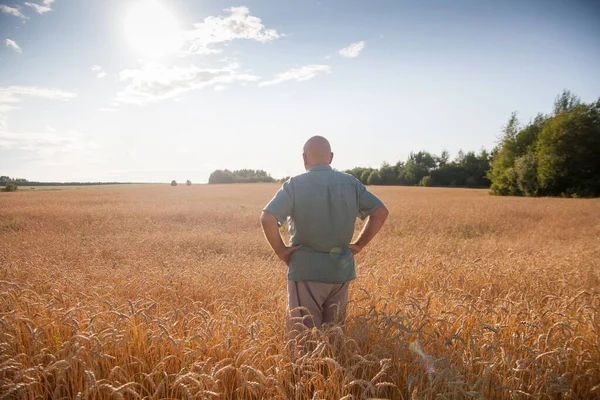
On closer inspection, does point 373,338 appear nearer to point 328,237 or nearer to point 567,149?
point 328,237

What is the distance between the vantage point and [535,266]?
681cm

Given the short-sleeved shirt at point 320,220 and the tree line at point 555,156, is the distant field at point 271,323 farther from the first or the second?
the tree line at point 555,156

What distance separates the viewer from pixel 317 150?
338 centimetres

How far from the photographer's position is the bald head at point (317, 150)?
3.38m

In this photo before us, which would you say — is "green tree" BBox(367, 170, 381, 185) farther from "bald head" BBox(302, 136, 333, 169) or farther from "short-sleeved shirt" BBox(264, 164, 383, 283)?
"short-sleeved shirt" BBox(264, 164, 383, 283)

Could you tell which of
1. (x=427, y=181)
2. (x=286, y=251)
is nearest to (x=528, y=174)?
(x=427, y=181)

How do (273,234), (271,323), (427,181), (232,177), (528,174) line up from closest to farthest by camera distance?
(273,234) → (271,323) → (528,174) → (427,181) → (232,177)

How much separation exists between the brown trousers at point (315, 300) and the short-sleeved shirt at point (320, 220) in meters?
0.12

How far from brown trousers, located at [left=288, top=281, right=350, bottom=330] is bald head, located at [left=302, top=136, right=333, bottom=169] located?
136cm

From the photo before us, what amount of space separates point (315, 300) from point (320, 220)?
895 millimetres

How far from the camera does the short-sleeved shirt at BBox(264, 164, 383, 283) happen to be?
322 cm

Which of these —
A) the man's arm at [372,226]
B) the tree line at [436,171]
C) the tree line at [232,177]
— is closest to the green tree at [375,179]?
the tree line at [436,171]

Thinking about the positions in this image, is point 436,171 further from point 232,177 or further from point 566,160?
point 232,177

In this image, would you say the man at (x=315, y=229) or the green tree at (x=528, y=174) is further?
the green tree at (x=528, y=174)
